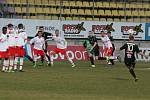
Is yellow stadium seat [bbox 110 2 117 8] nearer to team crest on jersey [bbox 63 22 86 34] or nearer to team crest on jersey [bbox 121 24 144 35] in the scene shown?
team crest on jersey [bbox 121 24 144 35]

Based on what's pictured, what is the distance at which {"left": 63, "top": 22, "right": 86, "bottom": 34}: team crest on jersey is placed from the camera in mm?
45562

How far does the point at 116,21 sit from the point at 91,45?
64.9 feet

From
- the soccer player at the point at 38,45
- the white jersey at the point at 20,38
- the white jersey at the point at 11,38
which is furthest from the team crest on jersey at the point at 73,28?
the white jersey at the point at 11,38

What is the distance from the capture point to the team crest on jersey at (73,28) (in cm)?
4556

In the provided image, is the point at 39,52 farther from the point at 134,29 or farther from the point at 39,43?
the point at 134,29

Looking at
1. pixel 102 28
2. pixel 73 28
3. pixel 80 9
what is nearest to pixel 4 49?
pixel 73 28

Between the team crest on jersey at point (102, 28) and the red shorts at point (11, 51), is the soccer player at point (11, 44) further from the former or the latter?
the team crest on jersey at point (102, 28)

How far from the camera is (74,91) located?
15234mm

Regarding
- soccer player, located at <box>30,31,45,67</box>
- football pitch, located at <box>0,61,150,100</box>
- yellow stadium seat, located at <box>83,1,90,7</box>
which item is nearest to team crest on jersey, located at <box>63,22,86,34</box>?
yellow stadium seat, located at <box>83,1,90,7</box>

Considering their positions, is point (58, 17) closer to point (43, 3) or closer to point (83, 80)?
point (43, 3)

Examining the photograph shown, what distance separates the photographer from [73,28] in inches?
1816

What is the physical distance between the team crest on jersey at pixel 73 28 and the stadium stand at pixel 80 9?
3358 millimetres

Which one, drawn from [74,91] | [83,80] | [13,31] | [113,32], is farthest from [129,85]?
[113,32]

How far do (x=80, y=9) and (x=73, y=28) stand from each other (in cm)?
555
